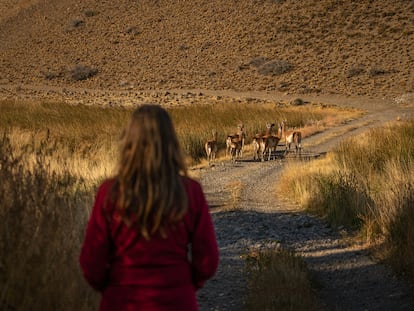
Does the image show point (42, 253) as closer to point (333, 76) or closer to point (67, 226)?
point (67, 226)

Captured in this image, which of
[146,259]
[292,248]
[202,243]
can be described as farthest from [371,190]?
[146,259]

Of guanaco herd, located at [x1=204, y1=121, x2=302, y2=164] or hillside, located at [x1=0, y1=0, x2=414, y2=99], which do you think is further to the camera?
hillside, located at [x1=0, y1=0, x2=414, y2=99]

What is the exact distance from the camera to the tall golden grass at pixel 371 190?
25.8 ft

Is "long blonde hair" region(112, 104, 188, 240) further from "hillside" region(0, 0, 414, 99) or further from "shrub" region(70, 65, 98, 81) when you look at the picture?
"shrub" region(70, 65, 98, 81)

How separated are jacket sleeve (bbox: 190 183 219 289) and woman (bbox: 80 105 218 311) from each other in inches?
2.3

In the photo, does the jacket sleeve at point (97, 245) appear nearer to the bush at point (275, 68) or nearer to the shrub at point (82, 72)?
the bush at point (275, 68)

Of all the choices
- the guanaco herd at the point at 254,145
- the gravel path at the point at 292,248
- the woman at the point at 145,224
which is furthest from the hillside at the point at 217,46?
the woman at the point at 145,224

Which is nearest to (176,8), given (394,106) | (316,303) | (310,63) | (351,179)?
(310,63)

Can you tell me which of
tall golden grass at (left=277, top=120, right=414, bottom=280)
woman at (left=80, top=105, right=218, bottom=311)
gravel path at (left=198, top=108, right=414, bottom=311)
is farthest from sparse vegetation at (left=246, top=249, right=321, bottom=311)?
woman at (left=80, top=105, right=218, bottom=311)

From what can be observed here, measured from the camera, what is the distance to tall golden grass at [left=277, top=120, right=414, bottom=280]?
7859 millimetres

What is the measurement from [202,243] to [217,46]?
62.6 m

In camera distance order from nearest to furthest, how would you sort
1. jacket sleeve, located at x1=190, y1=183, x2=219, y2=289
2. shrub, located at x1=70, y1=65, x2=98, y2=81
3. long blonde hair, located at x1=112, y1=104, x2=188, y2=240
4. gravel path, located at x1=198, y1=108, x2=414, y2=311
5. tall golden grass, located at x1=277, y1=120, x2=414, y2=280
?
long blonde hair, located at x1=112, y1=104, x2=188, y2=240 < jacket sleeve, located at x1=190, y1=183, x2=219, y2=289 < gravel path, located at x1=198, y1=108, x2=414, y2=311 < tall golden grass, located at x1=277, y1=120, x2=414, y2=280 < shrub, located at x1=70, y1=65, x2=98, y2=81

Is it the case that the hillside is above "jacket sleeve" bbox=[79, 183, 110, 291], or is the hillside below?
above

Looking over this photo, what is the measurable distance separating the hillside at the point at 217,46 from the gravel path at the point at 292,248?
38.0m
